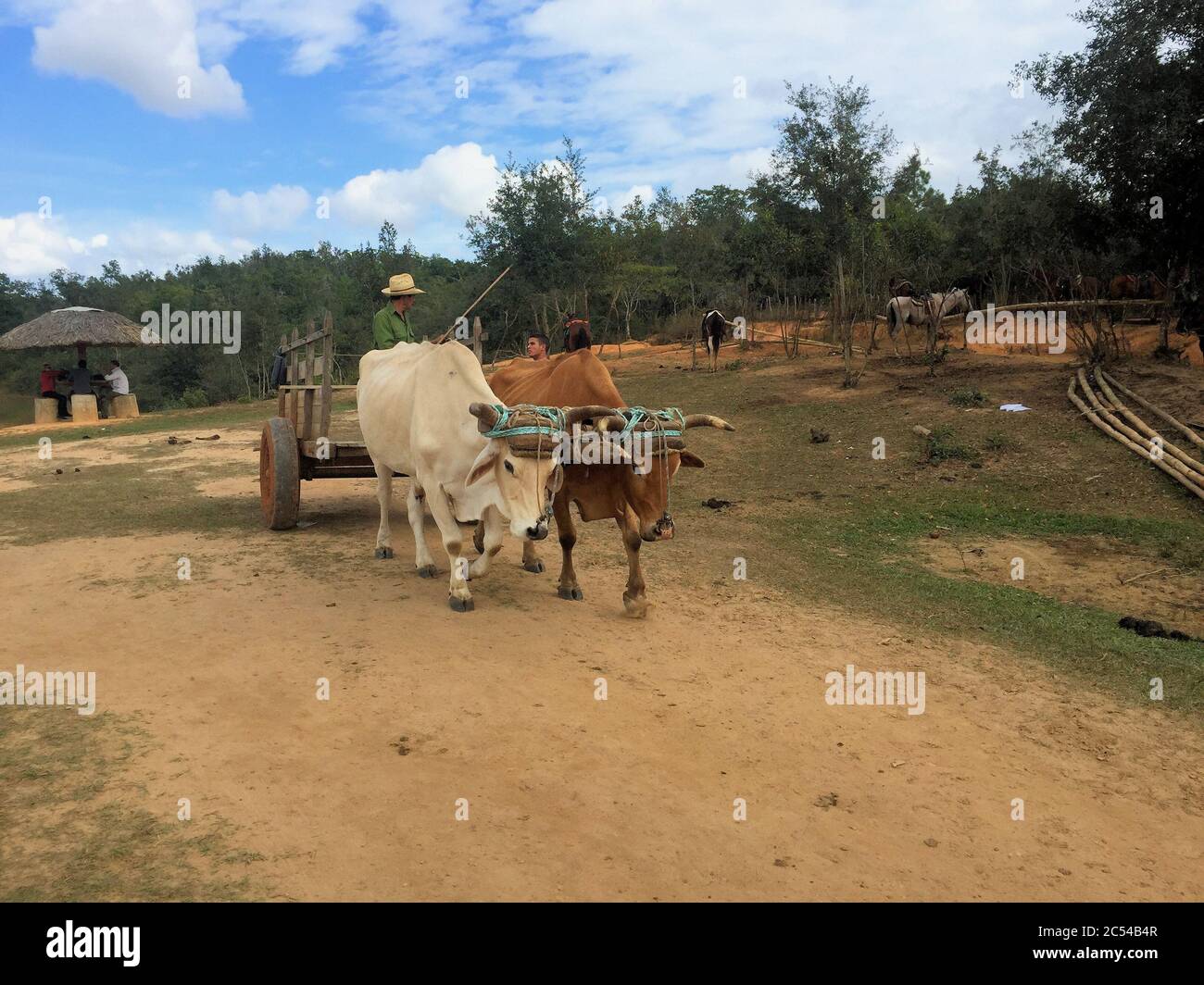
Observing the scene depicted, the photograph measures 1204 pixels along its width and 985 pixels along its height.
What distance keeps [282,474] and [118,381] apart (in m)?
18.6

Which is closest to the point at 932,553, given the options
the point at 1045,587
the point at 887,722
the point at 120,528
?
the point at 1045,587

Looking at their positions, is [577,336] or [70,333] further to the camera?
[70,333]

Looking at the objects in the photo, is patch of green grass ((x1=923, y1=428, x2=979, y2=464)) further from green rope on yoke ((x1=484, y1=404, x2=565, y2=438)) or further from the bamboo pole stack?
green rope on yoke ((x1=484, y1=404, x2=565, y2=438))

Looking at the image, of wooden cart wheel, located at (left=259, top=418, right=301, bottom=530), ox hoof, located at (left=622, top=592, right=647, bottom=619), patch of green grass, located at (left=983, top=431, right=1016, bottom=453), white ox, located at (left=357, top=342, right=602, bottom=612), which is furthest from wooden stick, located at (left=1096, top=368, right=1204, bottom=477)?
wooden cart wheel, located at (left=259, top=418, right=301, bottom=530)

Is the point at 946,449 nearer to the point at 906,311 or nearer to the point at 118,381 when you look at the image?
the point at 906,311

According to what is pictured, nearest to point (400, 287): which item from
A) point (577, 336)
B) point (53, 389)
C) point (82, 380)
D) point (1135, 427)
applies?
point (577, 336)

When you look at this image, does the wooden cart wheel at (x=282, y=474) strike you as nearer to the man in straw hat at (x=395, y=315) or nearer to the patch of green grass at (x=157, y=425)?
the man in straw hat at (x=395, y=315)

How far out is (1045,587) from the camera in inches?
304

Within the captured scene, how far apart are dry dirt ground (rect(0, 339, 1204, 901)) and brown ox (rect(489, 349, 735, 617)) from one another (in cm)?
37

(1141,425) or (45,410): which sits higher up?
(45,410)

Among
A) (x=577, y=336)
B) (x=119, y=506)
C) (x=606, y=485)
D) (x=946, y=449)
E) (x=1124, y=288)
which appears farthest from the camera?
(x=1124, y=288)

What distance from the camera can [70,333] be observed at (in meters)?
22.2

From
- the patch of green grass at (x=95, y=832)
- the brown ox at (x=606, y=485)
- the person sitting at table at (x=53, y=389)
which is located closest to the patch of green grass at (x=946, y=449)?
the brown ox at (x=606, y=485)

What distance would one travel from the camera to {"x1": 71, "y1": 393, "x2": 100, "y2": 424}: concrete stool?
22609mm
